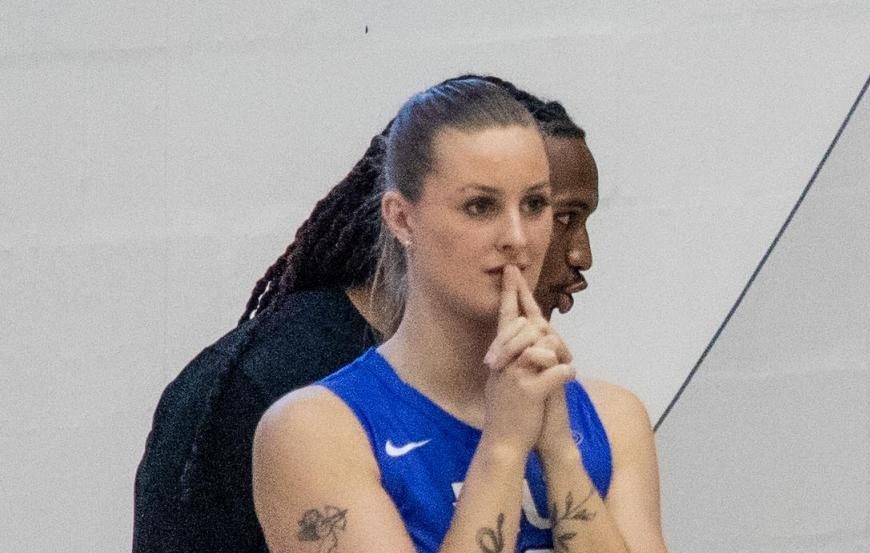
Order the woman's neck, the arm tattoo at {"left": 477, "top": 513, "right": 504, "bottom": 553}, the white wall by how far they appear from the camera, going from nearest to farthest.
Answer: the arm tattoo at {"left": 477, "top": 513, "right": 504, "bottom": 553} < the woman's neck < the white wall

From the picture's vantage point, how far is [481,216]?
1146 millimetres

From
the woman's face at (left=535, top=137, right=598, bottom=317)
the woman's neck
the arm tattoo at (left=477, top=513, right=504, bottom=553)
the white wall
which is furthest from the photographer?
the white wall

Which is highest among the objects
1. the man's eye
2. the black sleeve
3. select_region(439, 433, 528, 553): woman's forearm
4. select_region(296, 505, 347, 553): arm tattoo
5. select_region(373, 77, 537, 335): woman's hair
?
select_region(373, 77, 537, 335): woman's hair

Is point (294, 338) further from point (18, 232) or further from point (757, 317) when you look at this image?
point (757, 317)

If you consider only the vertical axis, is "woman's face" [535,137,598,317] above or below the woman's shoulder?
above

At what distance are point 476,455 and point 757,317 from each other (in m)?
1.16

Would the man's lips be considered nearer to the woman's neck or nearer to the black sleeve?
the woman's neck

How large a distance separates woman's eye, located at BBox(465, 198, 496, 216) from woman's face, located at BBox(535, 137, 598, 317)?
20 centimetres

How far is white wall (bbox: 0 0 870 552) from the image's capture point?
2.05m

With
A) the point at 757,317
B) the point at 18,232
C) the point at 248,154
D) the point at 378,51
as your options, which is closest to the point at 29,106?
the point at 18,232

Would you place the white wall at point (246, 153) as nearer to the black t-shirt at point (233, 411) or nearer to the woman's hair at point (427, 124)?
the black t-shirt at point (233, 411)

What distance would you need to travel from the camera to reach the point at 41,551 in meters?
2.12

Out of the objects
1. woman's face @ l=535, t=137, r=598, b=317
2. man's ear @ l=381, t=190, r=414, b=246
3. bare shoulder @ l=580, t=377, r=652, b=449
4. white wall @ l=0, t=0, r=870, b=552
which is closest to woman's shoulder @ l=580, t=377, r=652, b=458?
bare shoulder @ l=580, t=377, r=652, b=449

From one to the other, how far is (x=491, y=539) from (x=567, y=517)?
3.2 inches
